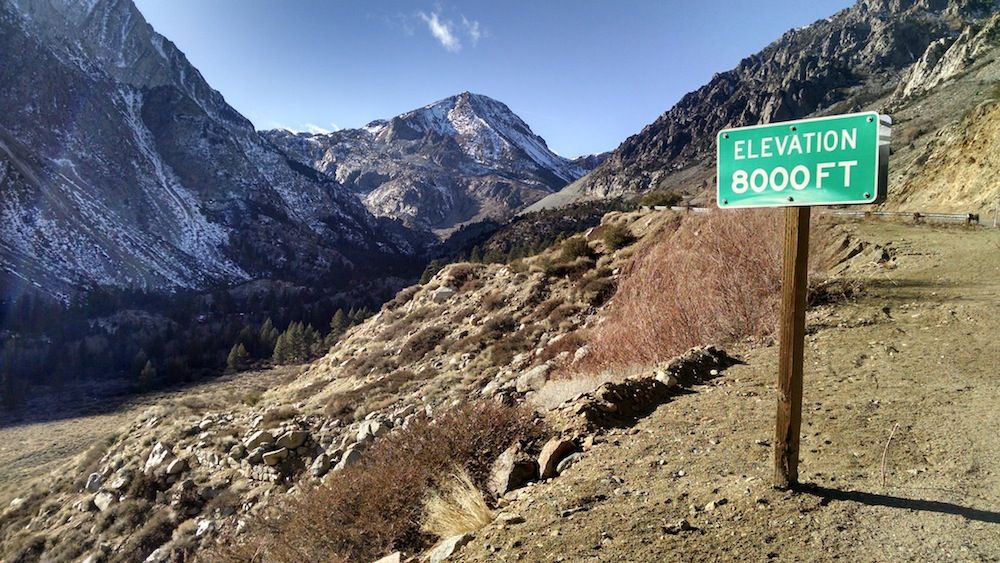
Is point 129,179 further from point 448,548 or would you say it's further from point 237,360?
point 448,548

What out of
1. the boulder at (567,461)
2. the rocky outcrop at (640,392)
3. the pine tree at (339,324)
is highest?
the rocky outcrop at (640,392)

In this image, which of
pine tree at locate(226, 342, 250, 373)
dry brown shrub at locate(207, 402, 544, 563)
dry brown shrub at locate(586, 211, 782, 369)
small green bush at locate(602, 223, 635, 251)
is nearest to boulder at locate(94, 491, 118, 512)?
dry brown shrub at locate(207, 402, 544, 563)

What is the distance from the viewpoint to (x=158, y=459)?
15.8 metres

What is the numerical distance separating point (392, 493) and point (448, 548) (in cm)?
142

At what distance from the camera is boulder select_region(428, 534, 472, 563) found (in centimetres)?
377

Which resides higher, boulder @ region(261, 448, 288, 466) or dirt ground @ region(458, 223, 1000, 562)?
dirt ground @ region(458, 223, 1000, 562)

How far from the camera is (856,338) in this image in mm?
7617

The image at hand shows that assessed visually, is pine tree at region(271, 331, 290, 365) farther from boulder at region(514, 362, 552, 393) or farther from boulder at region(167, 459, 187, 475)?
boulder at region(514, 362, 552, 393)

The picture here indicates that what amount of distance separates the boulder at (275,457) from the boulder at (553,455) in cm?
972

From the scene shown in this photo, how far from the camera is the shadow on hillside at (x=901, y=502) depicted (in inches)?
127

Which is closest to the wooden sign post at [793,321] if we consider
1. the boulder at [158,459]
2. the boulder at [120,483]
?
the boulder at [158,459]

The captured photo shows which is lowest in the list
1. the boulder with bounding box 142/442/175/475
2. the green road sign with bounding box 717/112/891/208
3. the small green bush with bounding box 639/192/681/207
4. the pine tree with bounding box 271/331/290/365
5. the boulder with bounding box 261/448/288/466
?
the pine tree with bounding box 271/331/290/365

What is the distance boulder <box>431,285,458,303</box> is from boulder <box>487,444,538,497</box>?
20.0 meters

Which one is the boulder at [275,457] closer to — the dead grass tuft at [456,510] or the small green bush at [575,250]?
the dead grass tuft at [456,510]
